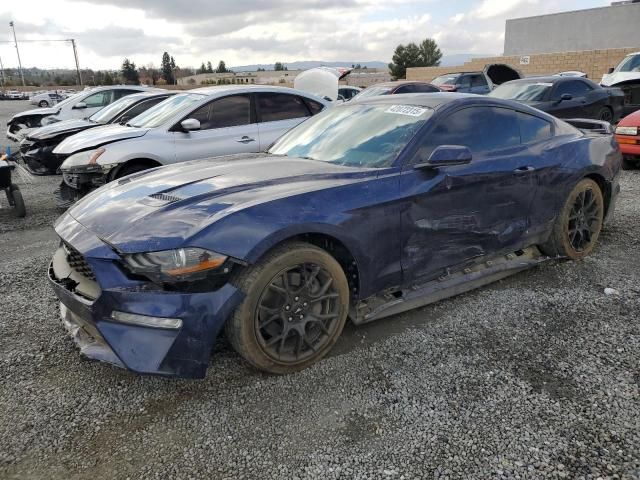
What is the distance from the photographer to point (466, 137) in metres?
3.52

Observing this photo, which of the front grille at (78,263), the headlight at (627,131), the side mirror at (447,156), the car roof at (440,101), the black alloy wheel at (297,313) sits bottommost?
the black alloy wheel at (297,313)

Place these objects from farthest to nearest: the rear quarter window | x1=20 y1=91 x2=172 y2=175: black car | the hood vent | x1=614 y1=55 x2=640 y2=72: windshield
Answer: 1. x1=614 y1=55 x2=640 y2=72: windshield
2. x1=20 y1=91 x2=172 y2=175: black car
3. the rear quarter window
4. the hood vent

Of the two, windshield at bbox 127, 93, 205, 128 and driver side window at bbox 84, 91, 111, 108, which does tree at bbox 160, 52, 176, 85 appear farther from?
windshield at bbox 127, 93, 205, 128

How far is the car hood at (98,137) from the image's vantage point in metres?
6.27

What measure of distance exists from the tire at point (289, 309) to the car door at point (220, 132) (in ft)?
13.1

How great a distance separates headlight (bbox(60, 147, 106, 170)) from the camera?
591 centimetres

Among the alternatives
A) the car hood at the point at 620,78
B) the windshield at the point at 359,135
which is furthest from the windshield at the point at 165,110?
the car hood at the point at 620,78

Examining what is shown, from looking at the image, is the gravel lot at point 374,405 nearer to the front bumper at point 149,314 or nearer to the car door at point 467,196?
the front bumper at point 149,314

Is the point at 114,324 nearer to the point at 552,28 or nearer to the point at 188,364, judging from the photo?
the point at 188,364

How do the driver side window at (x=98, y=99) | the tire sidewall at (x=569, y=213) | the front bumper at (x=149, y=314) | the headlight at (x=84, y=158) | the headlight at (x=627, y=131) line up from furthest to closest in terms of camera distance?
the driver side window at (x=98, y=99) < the headlight at (x=627, y=131) < the headlight at (x=84, y=158) < the tire sidewall at (x=569, y=213) < the front bumper at (x=149, y=314)

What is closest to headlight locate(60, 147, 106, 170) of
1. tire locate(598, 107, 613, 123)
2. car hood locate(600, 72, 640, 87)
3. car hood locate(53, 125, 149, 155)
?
car hood locate(53, 125, 149, 155)

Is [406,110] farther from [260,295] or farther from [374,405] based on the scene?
[374,405]

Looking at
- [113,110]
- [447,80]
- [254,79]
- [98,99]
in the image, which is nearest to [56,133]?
[113,110]

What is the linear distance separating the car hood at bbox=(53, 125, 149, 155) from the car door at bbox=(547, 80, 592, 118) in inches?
324
